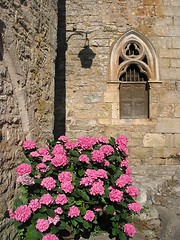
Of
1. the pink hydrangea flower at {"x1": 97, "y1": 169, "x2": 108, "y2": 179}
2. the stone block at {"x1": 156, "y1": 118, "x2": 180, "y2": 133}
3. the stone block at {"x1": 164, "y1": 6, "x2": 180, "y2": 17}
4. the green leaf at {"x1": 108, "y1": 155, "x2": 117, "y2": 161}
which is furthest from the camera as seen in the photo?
the stone block at {"x1": 164, "y1": 6, "x2": 180, "y2": 17}

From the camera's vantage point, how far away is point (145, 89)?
6363 mm

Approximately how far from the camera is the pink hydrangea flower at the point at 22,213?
2.13 meters

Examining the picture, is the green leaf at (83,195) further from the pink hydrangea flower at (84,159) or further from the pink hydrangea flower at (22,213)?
the pink hydrangea flower at (22,213)

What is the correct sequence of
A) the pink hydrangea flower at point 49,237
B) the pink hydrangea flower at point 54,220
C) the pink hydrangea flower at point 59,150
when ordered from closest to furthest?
the pink hydrangea flower at point 49,237, the pink hydrangea flower at point 54,220, the pink hydrangea flower at point 59,150

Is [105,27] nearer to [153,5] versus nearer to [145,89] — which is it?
[153,5]

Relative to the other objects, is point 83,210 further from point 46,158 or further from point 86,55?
point 86,55

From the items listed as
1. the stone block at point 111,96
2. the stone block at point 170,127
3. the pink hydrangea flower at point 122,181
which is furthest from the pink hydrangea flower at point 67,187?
the stone block at point 170,127

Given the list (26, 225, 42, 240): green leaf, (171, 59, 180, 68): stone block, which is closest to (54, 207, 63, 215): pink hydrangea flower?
(26, 225, 42, 240): green leaf

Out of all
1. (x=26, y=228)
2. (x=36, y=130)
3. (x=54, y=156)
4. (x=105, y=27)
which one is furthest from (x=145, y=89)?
(x=26, y=228)

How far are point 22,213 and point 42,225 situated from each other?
0.61 ft

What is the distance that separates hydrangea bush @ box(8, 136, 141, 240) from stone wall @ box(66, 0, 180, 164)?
3.50 m

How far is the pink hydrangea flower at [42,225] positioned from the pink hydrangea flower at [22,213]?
10 cm

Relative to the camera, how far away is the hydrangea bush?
7.33 feet

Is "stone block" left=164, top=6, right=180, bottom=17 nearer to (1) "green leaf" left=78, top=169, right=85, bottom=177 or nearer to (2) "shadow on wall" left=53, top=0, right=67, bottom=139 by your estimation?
(2) "shadow on wall" left=53, top=0, right=67, bottom=139
